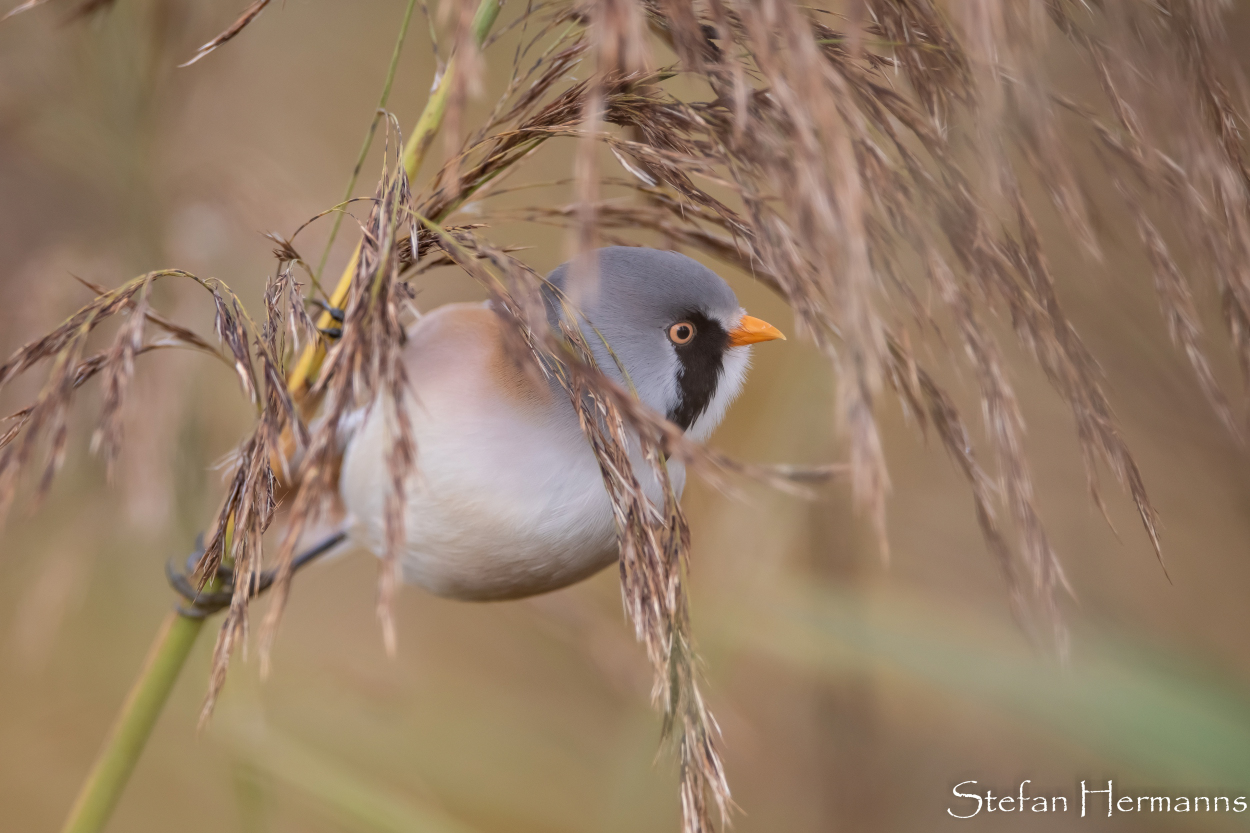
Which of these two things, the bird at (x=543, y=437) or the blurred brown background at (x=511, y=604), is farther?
the blurred brown background at (x=511, y=604)

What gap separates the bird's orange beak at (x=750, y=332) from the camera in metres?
1.10

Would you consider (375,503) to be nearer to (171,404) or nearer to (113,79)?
(171,404)

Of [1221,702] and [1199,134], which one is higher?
[1199,134]

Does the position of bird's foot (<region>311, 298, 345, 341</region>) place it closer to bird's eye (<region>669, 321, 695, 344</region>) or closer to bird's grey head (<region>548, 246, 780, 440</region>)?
bird's grey head (<region>548, 246, 780, 440</region>)

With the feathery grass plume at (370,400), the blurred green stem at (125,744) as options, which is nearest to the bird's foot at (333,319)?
the feathery grass plume at (370,400)

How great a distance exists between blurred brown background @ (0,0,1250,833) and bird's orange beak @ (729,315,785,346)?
318 millimetres

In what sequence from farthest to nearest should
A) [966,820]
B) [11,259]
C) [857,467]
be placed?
[966,820] → [11,259] → [857,467]

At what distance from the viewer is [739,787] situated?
7.18ft

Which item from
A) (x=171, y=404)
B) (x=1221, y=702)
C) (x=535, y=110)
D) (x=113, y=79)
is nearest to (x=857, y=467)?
(x=535, y=110)

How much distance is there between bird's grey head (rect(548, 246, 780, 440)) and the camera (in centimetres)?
104

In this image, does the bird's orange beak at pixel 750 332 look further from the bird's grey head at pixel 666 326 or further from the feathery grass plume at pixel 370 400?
the feathery grass plume at pixel 370 400

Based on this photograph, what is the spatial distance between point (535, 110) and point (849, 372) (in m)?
0.47

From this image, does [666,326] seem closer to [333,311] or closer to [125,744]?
[333,311]

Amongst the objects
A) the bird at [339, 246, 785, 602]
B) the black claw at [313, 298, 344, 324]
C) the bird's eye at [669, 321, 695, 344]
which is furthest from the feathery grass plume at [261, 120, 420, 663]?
the bird's eye at [669, 321, 695, 344]
